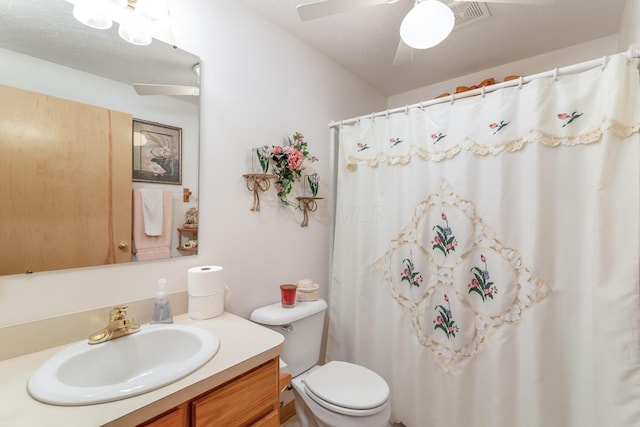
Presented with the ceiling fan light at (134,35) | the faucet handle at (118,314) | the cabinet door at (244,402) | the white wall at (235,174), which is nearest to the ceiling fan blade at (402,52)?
the white wall at (235,174)

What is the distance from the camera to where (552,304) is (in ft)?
4.01

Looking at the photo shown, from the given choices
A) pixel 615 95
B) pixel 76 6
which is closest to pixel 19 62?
pixel 76 6

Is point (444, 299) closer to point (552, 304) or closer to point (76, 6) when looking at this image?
point (552, 304)

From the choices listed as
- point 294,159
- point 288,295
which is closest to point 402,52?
point 294,159

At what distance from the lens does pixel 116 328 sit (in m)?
0.95

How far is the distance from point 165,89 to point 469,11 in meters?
1.60

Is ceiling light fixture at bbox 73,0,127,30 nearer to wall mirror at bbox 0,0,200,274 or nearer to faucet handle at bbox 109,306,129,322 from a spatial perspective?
wall mirror at bbox 0,0,200,274

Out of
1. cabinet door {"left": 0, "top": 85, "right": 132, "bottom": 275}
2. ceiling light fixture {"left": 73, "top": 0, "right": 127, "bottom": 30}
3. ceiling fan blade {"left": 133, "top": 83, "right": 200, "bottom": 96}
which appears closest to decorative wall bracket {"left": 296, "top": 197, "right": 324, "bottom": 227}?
ceiling fan blade {"left": 133, "top": 83, "right": 200, "bottom": 96}

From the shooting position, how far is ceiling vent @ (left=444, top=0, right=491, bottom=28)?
1415 millimetres

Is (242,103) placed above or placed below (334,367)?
above

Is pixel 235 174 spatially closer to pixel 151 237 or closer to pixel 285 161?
pixel 285 161

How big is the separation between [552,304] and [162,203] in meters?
1.78

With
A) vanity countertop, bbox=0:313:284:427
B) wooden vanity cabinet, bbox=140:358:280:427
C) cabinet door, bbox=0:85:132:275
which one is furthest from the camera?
cabinet door, bbox=0:85:132:275

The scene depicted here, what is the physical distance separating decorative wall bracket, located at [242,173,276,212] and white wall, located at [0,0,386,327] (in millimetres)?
46
